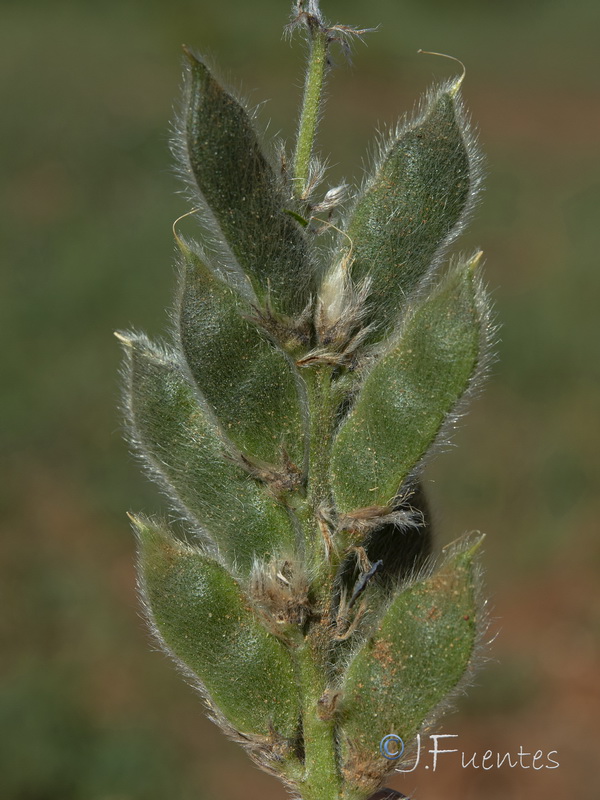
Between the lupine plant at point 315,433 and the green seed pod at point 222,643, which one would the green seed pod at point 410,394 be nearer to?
→ the lupine plant at point 315,433

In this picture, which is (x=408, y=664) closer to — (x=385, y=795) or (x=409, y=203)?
(x=385, y=795)

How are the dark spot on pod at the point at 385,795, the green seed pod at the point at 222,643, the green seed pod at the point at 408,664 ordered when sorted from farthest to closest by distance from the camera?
the dark spot on pod at the point at 385,795, the green seed pod at the point at 222,643, the green seed pod at the point at 408,664

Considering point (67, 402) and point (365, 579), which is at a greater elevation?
point (67, 402)

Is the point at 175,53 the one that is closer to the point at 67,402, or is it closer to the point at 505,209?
the point at 505,209

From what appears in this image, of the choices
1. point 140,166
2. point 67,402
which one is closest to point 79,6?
point 140,166

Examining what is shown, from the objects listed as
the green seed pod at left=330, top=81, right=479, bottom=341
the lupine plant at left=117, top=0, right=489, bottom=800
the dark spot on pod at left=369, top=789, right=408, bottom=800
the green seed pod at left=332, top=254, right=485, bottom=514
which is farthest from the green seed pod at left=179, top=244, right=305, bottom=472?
the dark spot on pod at left=369, top=789, right=408, bottom=800

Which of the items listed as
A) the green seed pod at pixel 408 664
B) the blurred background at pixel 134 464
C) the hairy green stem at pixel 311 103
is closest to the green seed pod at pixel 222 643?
the green seed pod at pixel 408 664
